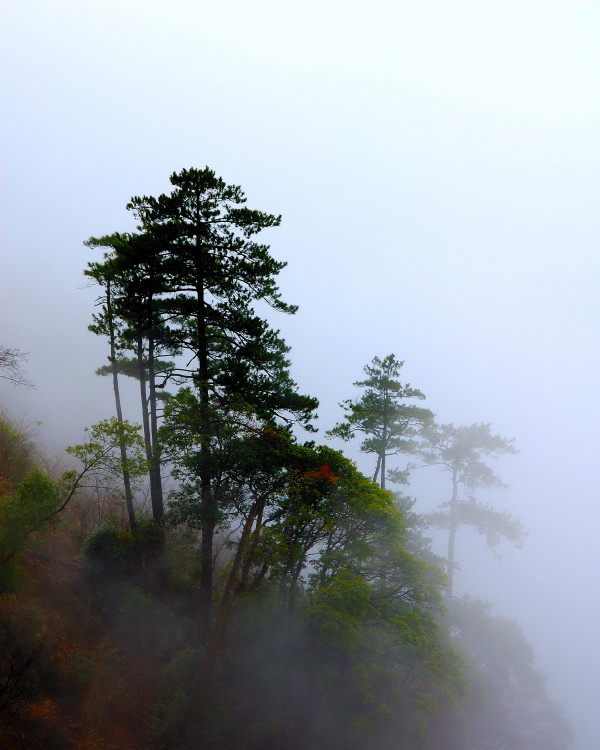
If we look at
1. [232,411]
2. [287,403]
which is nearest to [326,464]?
[287,403]

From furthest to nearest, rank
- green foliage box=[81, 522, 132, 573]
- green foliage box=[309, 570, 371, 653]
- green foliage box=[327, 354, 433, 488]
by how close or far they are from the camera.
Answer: green foliage box=[327, 354, 433, 488] < green foliage box=[81, 522, 132, 573] < green foliage box=[309, 570, 371, 653]

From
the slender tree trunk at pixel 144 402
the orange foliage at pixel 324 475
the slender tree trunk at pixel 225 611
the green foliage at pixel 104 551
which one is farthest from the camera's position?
the slender tree trunk at pixel 144 402

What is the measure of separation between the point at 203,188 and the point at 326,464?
39.1 ft

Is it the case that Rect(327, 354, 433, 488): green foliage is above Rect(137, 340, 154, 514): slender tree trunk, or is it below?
above

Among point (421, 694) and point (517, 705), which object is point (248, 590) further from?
point (517, 705)

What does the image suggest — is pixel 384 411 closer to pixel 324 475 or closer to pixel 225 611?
pixel 324 475

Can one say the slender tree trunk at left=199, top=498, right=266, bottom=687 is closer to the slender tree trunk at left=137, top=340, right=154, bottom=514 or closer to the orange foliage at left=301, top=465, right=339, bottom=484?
the orange foliage at left=301, top=465, right=339, bottom=484

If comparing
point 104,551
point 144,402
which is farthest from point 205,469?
point 104,551

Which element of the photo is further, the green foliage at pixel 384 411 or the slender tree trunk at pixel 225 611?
the green foliage at pixel 384 411

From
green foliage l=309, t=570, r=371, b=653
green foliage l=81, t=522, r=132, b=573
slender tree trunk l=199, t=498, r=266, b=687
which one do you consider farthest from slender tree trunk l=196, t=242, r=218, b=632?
green foliage l=309, t=570, r=371, b=653

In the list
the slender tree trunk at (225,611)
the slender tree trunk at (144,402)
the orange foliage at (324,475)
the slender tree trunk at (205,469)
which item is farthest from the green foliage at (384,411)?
the slender tree trunk at (144,402)

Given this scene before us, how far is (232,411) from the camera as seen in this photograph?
18938 mm

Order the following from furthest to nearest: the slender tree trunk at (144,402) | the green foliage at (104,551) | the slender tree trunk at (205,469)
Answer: the slender tree trunk at (144,402) → the green foliage at (104,551) → the slender tree trunk at (205,469)

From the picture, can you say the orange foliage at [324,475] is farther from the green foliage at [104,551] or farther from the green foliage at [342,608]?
the green foliage at [104,551]
